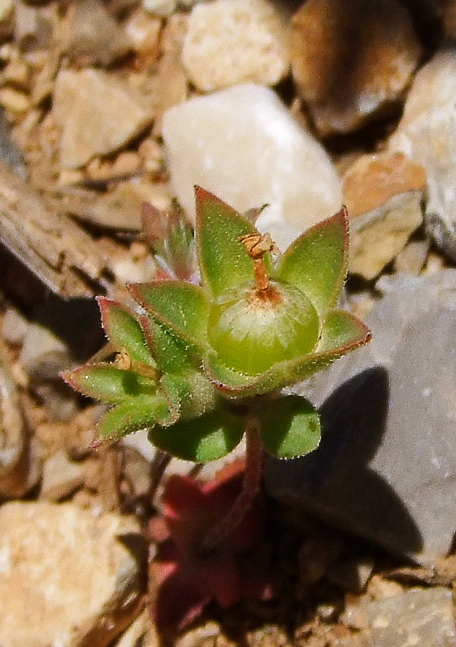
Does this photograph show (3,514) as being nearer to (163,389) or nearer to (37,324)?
(37,324)

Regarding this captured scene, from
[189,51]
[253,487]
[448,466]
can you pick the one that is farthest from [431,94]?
[253,487]

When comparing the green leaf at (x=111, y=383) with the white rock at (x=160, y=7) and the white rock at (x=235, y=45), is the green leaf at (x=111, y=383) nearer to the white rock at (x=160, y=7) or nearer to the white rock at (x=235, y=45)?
the white rock at (x=235, y=45)

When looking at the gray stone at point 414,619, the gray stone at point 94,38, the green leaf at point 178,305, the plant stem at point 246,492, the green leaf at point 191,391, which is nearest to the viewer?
the green leaf at point 178,305

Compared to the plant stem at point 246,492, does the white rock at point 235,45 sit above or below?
above

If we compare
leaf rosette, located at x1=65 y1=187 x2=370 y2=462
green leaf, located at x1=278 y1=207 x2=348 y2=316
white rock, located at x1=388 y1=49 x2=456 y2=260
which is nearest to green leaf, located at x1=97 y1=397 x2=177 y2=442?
leaf rosette, located at x1=65 y1=187 x2=370 y2=462

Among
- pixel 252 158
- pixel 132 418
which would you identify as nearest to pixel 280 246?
pixel 252 158

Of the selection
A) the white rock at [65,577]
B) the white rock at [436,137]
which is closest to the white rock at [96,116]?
the white rock at [436,137]
